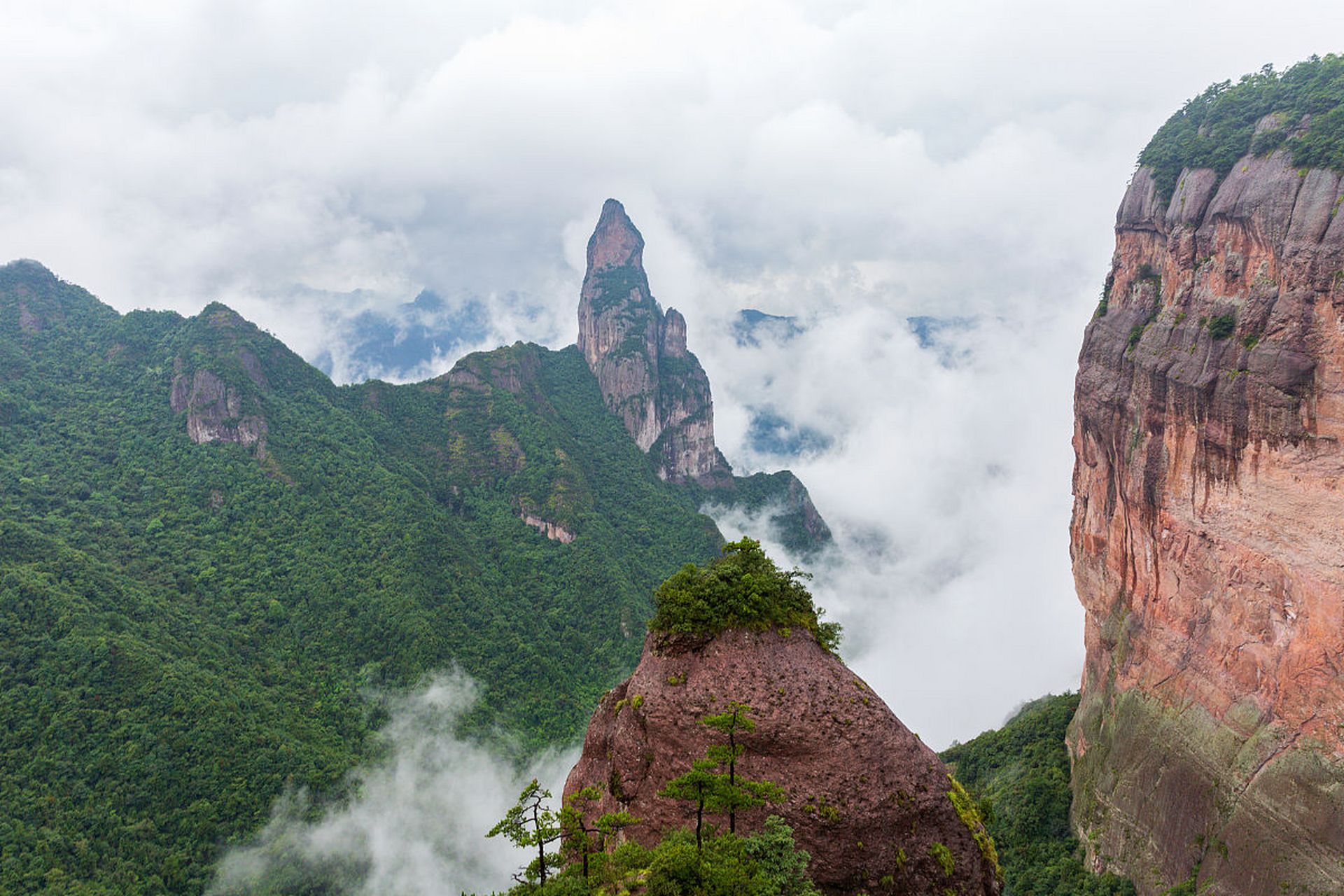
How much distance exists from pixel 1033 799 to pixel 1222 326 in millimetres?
33250

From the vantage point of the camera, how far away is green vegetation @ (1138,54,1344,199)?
32.7 meters

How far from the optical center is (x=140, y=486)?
84250mm

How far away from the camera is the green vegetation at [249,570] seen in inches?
1992

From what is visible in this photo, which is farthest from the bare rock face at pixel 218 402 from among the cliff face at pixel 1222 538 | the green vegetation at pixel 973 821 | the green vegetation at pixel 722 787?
the cliff face at pixel 1222 538

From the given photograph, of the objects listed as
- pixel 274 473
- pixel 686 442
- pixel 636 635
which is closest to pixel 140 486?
pixel 274 473

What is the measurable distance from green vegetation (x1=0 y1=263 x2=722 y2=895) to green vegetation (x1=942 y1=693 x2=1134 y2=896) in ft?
142

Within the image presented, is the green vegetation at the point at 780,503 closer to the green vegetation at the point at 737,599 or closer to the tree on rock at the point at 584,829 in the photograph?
the green vegetation at the point at 737,599

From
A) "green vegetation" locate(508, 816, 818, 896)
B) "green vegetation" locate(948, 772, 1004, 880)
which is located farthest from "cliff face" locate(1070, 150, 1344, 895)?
"green vegetation" locate(508, 816, 818, 896)

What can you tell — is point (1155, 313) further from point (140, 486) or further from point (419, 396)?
point (419, 396)

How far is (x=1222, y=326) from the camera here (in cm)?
3431

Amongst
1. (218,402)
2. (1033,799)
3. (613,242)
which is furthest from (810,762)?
(613,242)

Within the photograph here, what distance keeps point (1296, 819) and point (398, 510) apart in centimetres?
9405

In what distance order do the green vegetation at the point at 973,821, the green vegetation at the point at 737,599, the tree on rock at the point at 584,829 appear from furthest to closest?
1. the green vegetation at the point at 737,599
2. the green vegetation at the point at 973,821
3. the tree on rock at the point at 584,829

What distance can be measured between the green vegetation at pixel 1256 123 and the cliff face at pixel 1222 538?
928 millimetres
